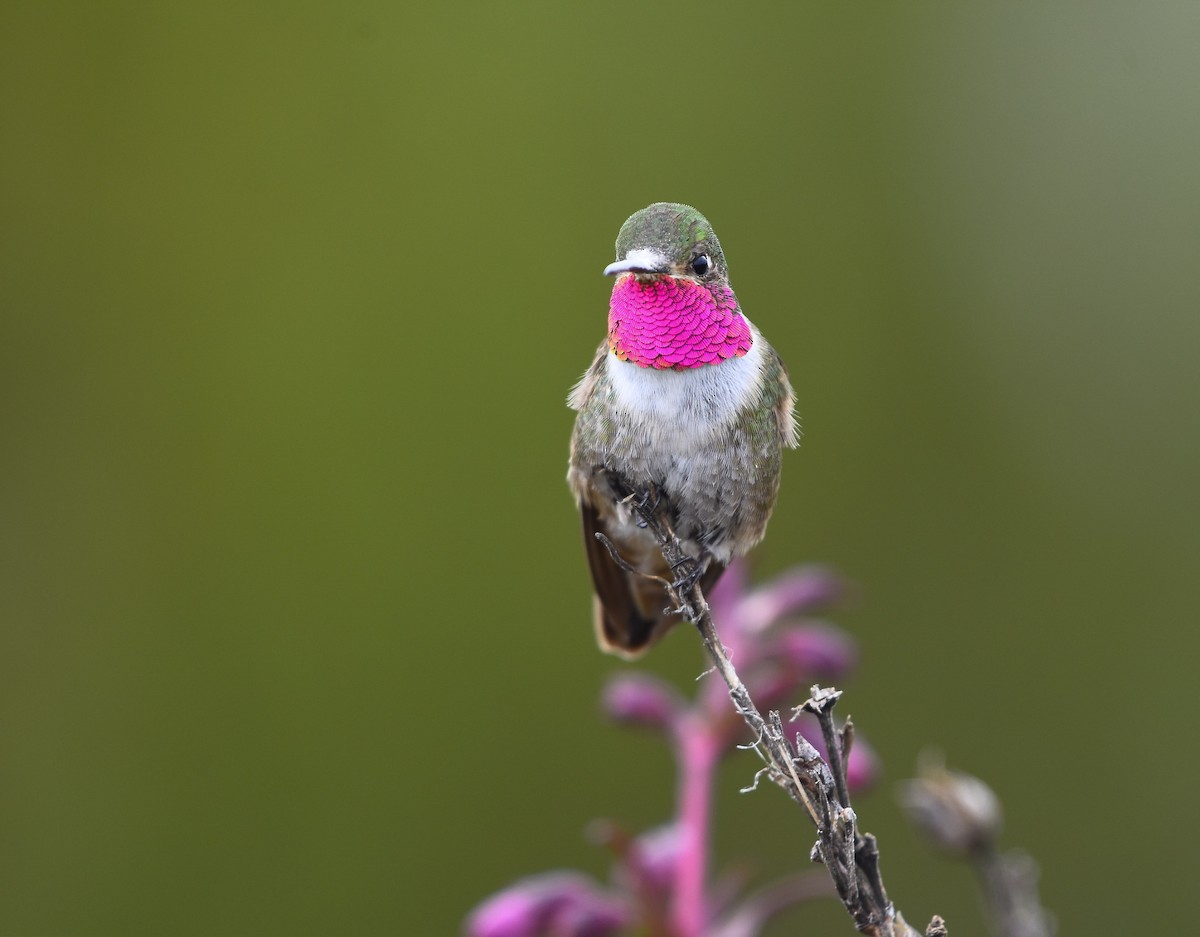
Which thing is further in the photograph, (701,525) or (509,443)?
(509,443)

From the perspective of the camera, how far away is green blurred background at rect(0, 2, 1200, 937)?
17.5 feet

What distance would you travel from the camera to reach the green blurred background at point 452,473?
5.34 m

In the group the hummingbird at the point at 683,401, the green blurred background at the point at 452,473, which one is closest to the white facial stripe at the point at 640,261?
the hummingbird at the point at 683,401

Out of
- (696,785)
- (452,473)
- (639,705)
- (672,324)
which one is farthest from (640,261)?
(452,473)

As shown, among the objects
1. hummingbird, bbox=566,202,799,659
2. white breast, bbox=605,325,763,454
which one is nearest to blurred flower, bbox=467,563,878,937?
hummingbird, bbox=566,202,799,659

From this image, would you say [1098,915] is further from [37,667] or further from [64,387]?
[64,387]

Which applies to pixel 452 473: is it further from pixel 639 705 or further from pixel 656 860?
pixel 656 860

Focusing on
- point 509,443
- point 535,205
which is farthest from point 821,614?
point 535,205

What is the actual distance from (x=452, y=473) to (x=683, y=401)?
348 centimetres

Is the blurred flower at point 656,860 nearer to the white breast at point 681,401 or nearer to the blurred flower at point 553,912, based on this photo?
the blurred flower at point 553,912

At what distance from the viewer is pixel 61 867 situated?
17.1 ft

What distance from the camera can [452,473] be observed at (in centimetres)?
574

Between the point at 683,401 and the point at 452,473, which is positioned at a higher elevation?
the point at 452,473

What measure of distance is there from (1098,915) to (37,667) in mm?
4825
